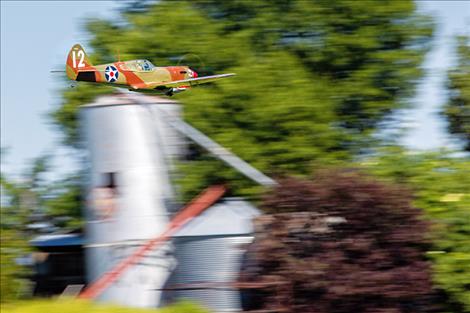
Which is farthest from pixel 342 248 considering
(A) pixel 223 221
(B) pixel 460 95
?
(B) pixel 460 95

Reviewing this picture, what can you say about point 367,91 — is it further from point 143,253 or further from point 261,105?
point 143,253

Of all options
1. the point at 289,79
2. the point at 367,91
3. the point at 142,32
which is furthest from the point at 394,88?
the point at 142,32

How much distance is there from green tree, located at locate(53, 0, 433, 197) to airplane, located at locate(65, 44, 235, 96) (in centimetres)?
763

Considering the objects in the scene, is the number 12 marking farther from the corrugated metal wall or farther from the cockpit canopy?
the corrugated metal wall

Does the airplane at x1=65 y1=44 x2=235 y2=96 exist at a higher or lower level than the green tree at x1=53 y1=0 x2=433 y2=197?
higher

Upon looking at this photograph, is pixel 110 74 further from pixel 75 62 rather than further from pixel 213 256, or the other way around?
pixel 213 256

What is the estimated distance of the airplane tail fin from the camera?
16234 millimetres

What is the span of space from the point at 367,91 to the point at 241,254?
968 cm

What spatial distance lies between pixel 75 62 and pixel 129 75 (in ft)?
4.75

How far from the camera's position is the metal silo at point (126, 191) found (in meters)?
18.7

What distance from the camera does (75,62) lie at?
54.5ft

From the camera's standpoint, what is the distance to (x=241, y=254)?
58.6ft

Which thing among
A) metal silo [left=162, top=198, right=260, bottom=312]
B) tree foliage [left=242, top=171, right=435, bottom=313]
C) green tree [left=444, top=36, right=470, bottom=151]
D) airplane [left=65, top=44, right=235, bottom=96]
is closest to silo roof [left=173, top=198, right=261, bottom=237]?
metal silo [left=162, top=198, right=260, bottom=312]

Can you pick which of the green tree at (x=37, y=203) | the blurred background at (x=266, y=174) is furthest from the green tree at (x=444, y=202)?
the green tree at (x=37, y=203)
